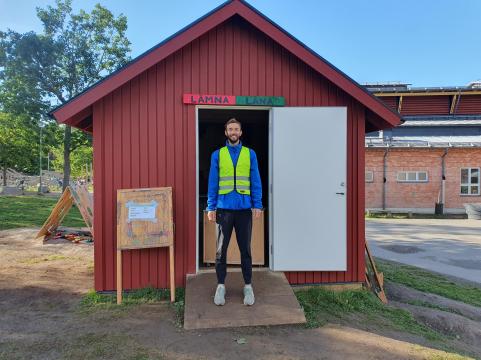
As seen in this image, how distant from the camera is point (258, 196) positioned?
4.37m

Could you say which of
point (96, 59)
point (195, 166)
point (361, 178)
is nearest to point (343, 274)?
point (361, 178)

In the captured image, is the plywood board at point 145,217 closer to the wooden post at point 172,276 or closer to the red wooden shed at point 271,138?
the wooden post at point 172,276

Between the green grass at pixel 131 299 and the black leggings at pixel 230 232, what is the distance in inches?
31.3

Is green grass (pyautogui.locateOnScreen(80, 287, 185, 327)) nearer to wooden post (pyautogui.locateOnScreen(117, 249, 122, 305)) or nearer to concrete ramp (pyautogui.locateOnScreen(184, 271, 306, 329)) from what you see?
wooden post (pyautogui.locateOnScreen(117, 249, 122, 305))

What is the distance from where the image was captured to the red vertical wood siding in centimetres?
502

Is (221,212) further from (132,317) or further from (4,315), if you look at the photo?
(4,315)

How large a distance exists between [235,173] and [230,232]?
0.72 meters

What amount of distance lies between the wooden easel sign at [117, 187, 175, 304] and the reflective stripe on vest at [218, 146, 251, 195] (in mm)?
935

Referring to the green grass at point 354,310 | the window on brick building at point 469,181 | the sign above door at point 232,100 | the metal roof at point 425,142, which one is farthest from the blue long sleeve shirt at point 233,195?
the window on brick building at point 469,181

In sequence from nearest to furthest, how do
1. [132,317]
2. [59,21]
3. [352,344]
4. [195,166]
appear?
[352,344] → [132,317] → [195,166] → [59,21]

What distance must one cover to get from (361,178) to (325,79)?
1.57 m

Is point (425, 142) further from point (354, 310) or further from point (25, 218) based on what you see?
point (25, 218)

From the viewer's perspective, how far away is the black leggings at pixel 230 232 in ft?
14.3

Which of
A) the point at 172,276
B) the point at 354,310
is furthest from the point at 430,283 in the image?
the point at 172,276
